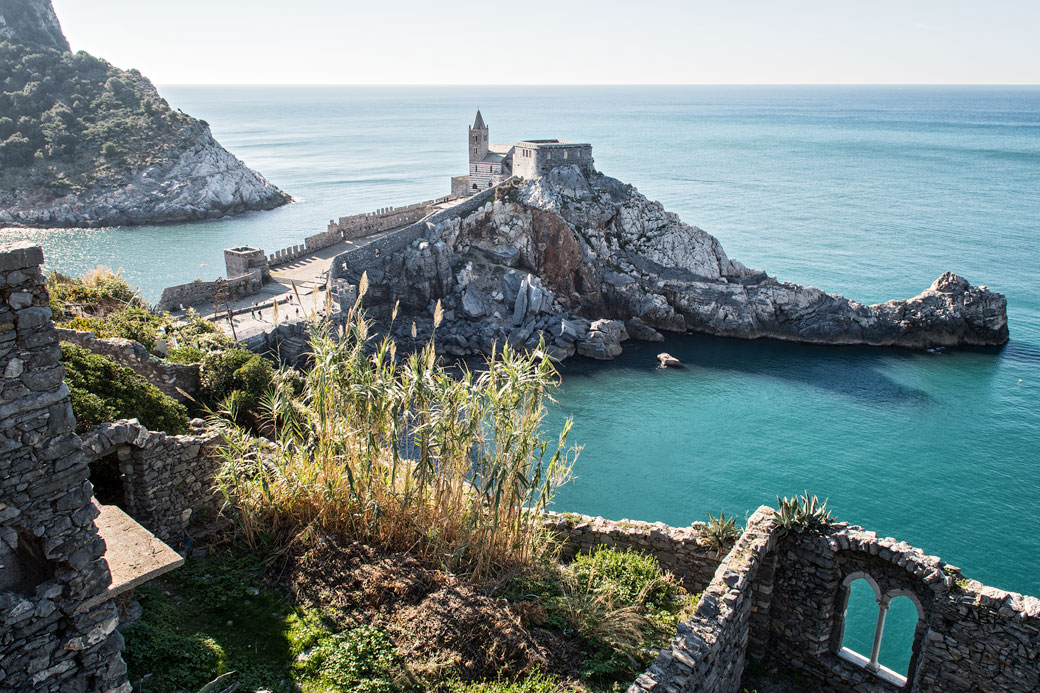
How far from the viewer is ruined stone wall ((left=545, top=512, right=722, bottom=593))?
12474mm

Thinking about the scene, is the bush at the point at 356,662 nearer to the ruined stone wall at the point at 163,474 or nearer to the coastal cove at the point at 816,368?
the ruined stone wall at the point at 163,474

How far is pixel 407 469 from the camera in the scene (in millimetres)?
10742

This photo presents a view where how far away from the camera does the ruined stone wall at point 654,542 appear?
12.5 m

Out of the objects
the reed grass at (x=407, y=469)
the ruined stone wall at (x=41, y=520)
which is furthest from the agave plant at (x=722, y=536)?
the ruined stone wall at (x=41, y=520)

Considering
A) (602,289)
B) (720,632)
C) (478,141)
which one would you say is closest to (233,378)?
(720,632)

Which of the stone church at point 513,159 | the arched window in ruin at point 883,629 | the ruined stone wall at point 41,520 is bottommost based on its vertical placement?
the arched window in ruin at point 883,629

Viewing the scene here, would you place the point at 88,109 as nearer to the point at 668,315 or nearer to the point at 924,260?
the point at 668,315

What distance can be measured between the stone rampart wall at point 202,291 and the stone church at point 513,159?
24467mm

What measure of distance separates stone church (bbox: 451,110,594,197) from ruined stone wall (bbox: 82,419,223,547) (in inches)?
1613

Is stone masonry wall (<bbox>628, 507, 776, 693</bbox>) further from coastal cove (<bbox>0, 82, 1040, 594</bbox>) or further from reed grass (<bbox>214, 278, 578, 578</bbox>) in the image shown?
coastal cove (<bbox>0, 82, 1040, 594</bbox>)

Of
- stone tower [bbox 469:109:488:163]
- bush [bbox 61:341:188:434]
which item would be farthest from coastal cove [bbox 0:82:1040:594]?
stone tower [bbox 469:109:488:163]

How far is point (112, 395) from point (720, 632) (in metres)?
10.7

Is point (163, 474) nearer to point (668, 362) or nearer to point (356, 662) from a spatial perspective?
point (356, 662)

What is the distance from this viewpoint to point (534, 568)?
10961 millimetres
